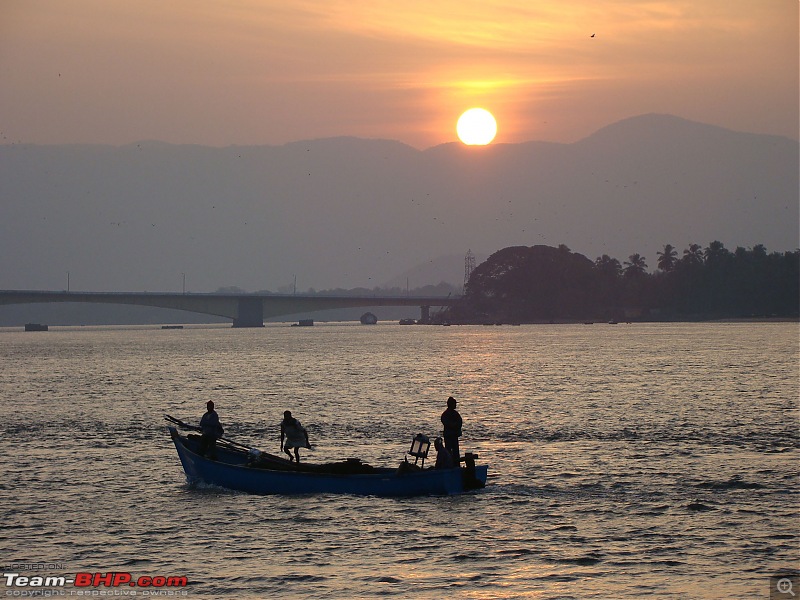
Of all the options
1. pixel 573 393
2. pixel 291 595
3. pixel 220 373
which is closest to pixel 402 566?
pixel 291 595

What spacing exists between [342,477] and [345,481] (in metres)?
0.23

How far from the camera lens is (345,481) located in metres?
35.4

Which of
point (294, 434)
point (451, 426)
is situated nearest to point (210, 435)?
point (294, 434)

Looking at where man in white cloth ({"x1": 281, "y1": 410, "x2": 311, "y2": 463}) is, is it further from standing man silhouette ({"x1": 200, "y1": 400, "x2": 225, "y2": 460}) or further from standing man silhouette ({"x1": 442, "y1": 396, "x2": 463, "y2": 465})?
standing man silhouette ({"x1": 442, "y1": 396, "x2": 463, "y2": 465})

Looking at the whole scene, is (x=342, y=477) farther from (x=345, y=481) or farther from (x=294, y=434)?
(x=294, y=434)

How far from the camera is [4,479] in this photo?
4069cm

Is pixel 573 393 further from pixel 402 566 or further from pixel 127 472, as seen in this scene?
pixel 402 566

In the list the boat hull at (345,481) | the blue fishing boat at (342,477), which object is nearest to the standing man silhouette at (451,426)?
the blue fishing boat at (342,477)

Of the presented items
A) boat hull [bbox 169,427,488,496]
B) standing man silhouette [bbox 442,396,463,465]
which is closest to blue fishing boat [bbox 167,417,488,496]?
boat hull [bbox 169,427,488,496]

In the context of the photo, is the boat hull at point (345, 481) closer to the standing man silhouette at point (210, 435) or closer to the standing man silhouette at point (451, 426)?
the standing man silhouette at point (210, 435)

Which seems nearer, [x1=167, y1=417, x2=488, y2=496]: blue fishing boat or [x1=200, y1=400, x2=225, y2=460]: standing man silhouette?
[x1=167, y1=417, x2=488, y2=496]: blue fishing boat

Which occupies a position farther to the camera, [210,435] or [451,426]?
[210,435]

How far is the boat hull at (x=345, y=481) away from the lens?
3516cm

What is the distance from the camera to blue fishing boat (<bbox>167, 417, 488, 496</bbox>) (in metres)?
35.2
